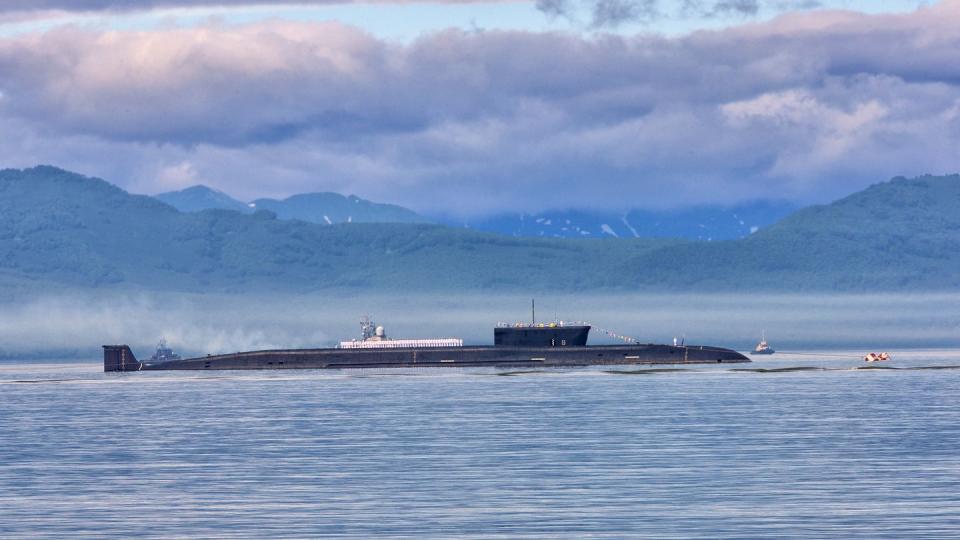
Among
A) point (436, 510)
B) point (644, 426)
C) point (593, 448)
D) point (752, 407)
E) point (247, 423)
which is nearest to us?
point (436, 510)

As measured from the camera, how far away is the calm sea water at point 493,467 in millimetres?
51875

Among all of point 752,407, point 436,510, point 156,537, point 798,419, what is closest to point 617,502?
point 436,510

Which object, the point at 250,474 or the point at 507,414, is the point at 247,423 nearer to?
the point at 507,414

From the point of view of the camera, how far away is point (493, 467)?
69062 millimetres

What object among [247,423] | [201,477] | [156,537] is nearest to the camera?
[156,537]

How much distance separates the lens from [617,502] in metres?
56.3

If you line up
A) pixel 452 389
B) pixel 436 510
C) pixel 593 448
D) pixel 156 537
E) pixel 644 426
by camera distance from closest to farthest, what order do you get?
pixel 156 537, pixel 436 510, pixel 593 448, pixel 644 426, pixel 452 389

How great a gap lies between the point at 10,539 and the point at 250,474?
1910cm

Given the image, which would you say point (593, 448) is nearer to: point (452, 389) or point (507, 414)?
point (507, 414)

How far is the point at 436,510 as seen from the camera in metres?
55.3

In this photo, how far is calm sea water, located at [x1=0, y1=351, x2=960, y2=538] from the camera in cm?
5188

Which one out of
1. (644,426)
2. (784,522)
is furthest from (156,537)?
(644,426)

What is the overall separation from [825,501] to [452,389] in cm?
9755

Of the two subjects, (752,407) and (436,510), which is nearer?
(436,510)
